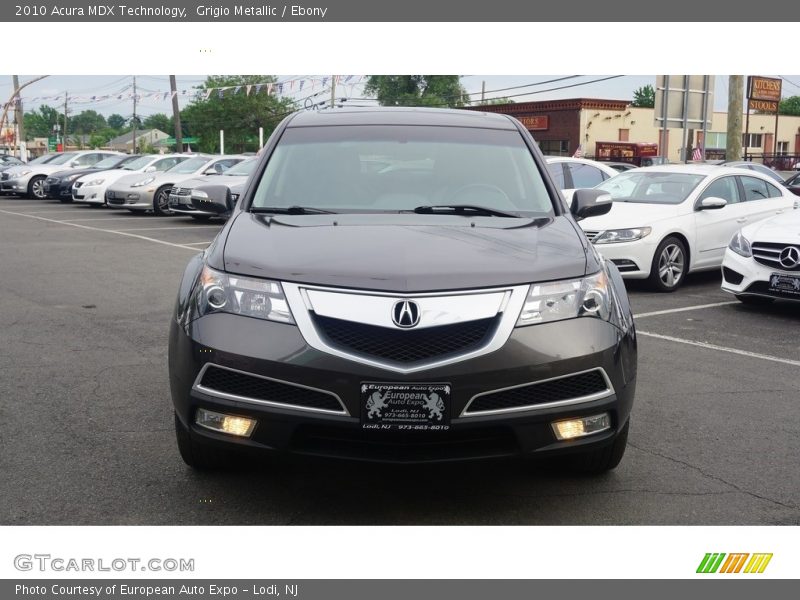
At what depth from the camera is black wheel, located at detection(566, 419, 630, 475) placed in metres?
4.04

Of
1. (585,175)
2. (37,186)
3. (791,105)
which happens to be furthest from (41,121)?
(585,175)

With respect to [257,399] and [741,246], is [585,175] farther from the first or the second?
[257,399]

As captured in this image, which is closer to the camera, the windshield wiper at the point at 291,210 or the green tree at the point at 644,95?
the windshield wiper at the point at 291,210

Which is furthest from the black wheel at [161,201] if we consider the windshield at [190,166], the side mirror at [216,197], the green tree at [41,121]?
the green tree at [41,121]

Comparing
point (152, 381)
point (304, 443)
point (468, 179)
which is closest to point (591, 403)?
point (304, 443)

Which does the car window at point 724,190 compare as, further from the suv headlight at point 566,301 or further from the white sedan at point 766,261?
the suv headlight at point 566,301

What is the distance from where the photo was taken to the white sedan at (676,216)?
398 inches

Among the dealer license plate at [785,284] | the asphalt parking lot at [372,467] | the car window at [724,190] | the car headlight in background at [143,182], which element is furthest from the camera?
the car headlight in background at [143,182]

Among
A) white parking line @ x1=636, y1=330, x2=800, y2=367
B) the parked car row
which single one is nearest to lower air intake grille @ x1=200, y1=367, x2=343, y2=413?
white parking line @ x1=636, y1=330, x2=800, y2=367

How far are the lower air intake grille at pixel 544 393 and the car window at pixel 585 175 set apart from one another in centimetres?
1081

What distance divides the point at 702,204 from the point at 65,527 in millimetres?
8820

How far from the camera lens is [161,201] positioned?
21656mm

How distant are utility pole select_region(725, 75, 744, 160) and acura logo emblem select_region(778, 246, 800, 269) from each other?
636 inches

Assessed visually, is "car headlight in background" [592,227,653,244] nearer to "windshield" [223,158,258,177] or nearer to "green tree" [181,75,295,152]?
"windshield" [223,158,258,177]
